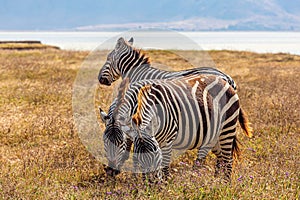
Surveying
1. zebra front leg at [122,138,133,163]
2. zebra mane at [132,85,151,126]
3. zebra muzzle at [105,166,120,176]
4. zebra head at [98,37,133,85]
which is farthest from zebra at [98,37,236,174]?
zebra mane at [132,85,151,126]

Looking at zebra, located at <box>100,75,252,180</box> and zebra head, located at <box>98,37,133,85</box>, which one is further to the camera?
zebra head, located at <box>98,37,133,85</box>

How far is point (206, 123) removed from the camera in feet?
21.1

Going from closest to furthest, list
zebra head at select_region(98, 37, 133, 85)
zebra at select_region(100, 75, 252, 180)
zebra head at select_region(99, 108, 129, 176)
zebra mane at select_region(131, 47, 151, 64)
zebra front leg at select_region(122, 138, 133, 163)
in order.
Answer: zebra at select_region(100, 75, 252, 180), zebra head at select_region(99, 108, 129, 176), zebra front leg at select_region(122, 138, 133, 163), zebra mane at select_region(131, 47, 151, 64), zebra head at select_region(98, 37, 133, 85)

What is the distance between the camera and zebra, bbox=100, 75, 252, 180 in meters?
5.72

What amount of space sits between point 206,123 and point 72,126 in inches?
192

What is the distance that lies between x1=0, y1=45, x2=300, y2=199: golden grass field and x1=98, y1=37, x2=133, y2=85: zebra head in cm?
156

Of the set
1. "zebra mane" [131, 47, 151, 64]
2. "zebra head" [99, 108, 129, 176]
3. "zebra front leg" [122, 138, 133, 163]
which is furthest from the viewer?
"zebra mane" [131, 47, 151, 64]

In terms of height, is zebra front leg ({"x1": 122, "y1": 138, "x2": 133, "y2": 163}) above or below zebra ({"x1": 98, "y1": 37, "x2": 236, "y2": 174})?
below

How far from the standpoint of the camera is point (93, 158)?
27.0 feet

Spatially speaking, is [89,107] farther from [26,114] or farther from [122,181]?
[122,181]

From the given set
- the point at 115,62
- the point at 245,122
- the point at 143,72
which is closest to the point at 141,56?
the point at 143,72

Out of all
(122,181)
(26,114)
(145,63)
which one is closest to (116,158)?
(122,181)

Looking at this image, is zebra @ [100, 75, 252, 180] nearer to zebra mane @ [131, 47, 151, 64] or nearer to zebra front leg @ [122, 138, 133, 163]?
zebra front leg @ [122, 138, 133, 163]

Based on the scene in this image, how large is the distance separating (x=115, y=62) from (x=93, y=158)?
2753mm
